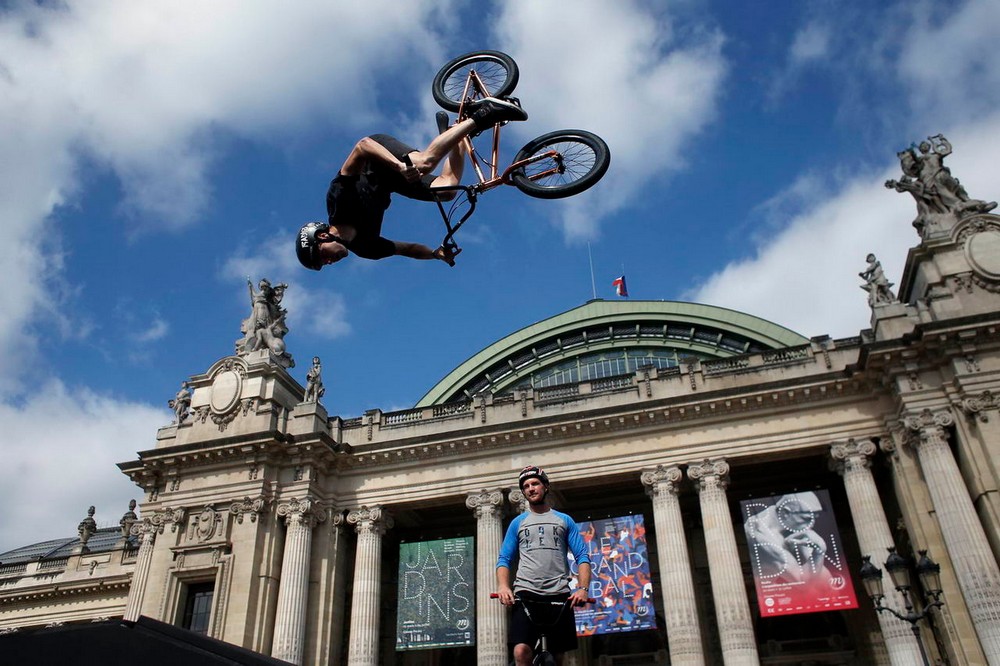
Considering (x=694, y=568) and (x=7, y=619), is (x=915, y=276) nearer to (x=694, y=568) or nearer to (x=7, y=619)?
(x=694, y=568)

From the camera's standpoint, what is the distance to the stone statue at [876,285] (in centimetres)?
2389

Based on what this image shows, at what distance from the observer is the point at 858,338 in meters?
24.4

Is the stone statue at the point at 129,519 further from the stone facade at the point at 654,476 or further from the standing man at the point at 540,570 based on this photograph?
the standing man at the point at 540,570

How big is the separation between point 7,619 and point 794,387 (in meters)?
34.6

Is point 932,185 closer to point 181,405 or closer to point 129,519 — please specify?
point 181,405

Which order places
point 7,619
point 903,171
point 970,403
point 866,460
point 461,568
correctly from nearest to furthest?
point 970,403 < point 866,460 < point 461,568 < point 903,171 < point 7,619

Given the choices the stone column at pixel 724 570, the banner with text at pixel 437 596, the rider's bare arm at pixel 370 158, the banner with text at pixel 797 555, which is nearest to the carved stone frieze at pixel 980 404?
the banner with text at pixel 797 555

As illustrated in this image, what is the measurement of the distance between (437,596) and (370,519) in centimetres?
353

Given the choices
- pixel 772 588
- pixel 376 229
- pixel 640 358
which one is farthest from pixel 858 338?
pixel 376 229

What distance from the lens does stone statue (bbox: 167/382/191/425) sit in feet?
93.4

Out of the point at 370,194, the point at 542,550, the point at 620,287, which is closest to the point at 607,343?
the point at 620,287

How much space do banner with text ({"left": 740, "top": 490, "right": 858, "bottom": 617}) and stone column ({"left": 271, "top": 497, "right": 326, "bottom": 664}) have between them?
13723 millimetres

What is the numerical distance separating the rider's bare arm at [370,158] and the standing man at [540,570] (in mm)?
2415

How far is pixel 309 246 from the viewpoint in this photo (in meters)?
6.16
